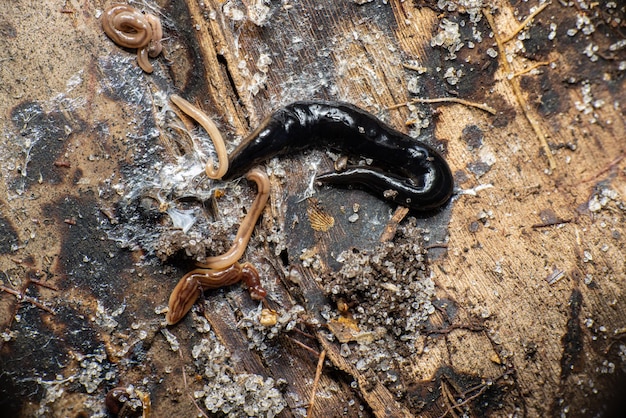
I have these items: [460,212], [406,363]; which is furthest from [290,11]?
[406,363]

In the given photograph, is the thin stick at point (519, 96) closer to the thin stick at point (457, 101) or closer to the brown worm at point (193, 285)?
the thin stick at point (457, 101)

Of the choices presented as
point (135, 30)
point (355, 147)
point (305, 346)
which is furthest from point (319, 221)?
point (135, 30)

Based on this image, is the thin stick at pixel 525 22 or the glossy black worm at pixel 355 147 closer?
the thin stick at pixel 525 22

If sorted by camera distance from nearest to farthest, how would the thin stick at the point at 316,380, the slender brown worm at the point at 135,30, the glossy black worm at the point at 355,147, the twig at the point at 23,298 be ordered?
the twig at the point at 23,298, the slender brown worm at the point at 135,30, the thin stick at the point at 316,380, the glossy black worm at the point at 355,147

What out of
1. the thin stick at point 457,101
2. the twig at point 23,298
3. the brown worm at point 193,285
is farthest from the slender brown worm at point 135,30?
the thin stick at point 457,101

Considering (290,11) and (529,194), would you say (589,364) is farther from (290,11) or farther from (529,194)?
(290,11)

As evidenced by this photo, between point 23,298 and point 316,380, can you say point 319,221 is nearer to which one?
point 316,380
